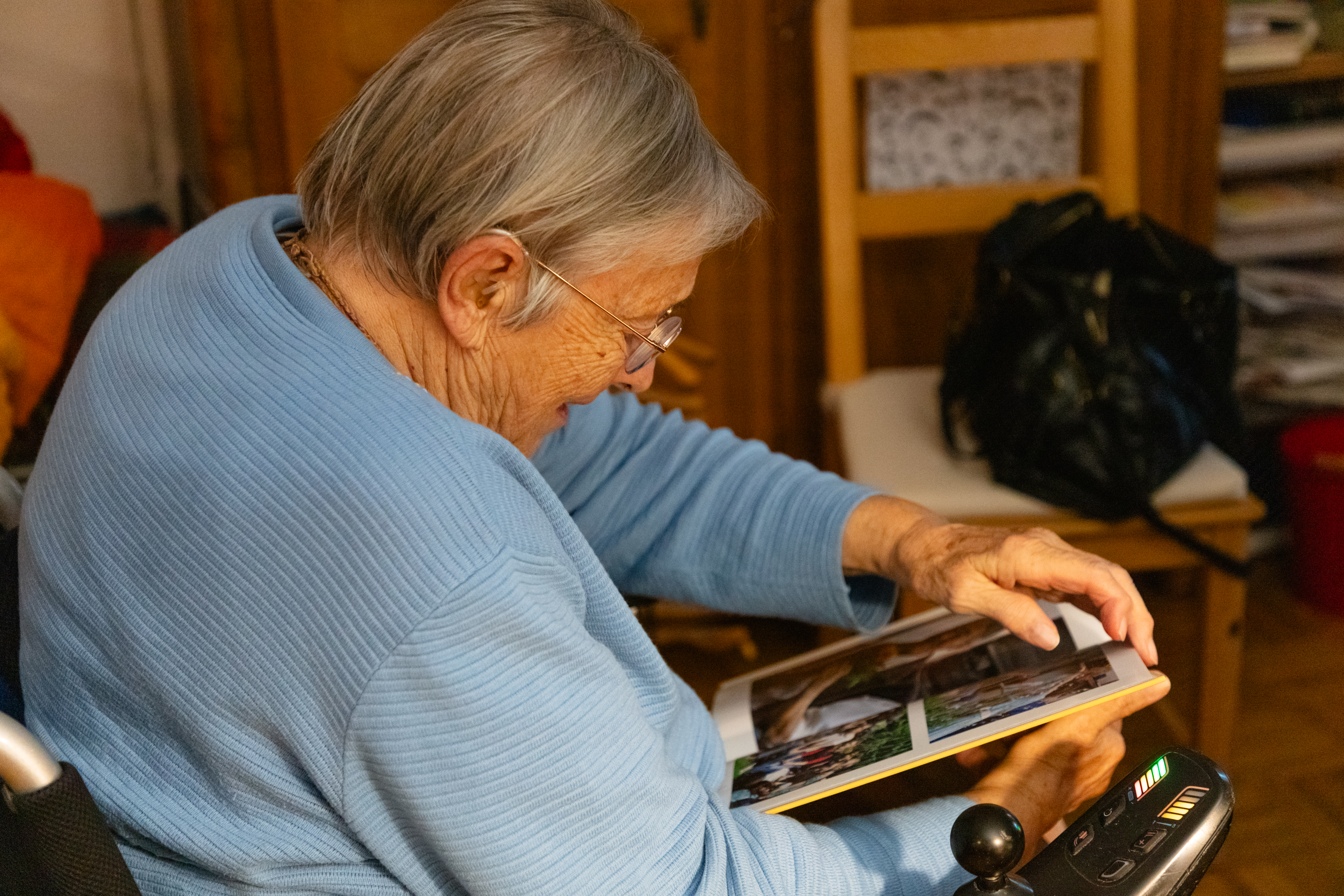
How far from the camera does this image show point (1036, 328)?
153 centimetres

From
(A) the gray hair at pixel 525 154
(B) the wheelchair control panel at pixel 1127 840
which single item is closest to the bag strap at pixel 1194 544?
(B) the wheelchair control panel at pixel 1127 840

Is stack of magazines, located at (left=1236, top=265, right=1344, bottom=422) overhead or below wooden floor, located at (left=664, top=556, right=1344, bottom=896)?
overhead

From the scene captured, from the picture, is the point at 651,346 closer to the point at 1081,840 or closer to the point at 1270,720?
the point at 1081,840

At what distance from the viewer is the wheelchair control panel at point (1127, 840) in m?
0.61

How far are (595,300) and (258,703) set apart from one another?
32 centimetres

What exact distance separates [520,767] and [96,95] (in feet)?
5.30

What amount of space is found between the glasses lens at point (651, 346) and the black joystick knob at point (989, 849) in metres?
0.39

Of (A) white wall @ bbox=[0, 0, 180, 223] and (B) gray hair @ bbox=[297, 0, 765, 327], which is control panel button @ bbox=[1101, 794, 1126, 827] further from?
(A) white wall @ bbox=[0, 0, 180, 223]

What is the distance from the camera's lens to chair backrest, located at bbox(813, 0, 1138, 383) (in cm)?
177

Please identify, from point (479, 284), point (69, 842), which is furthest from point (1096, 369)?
point (69, 842)

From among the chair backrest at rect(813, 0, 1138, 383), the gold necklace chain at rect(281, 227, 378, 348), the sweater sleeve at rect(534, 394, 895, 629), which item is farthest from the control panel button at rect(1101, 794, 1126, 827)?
the chair backrest at rect(813, 0, 1138, 383)

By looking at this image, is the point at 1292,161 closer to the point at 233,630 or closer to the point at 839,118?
the point at 839,118

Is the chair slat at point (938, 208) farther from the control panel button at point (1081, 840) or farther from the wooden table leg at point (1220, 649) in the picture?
the control panel button at point (1081, 840)

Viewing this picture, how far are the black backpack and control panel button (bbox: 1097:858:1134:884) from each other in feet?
2.91
